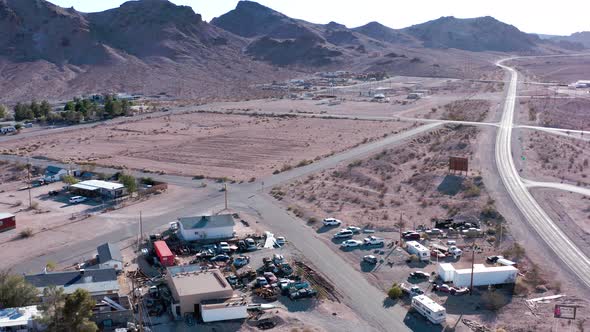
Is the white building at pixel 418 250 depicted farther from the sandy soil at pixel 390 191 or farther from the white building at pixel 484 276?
the sandy soil at pixel 390 191

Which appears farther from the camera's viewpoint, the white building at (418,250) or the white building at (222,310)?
the white building at (418,250)

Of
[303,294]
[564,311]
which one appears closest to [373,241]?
[303,294]

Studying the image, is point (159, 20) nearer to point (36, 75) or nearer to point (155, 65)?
point (155, 65)

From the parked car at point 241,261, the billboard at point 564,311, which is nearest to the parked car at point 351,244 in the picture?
the parked car at point 241,261

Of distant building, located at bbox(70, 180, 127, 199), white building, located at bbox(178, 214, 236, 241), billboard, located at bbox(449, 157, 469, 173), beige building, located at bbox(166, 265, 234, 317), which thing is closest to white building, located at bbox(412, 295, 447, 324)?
beige building, located at bbox(166, 265, 234, 317)

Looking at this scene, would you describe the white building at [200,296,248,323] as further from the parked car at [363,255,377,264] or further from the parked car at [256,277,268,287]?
the parked car at [363,255,377,264]
